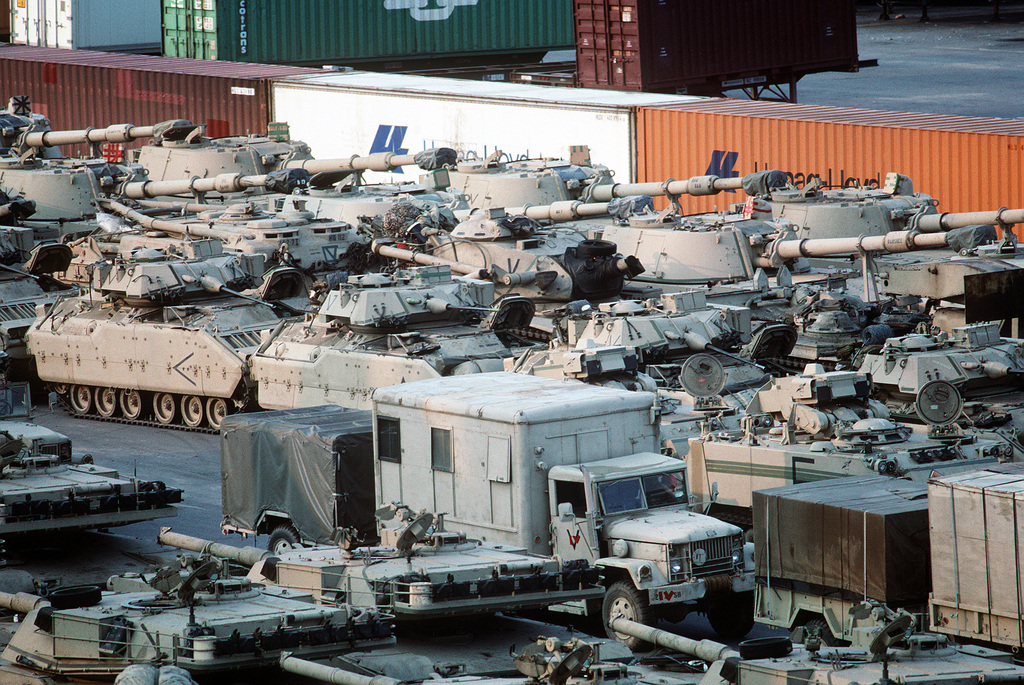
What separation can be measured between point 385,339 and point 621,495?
30.2 ft

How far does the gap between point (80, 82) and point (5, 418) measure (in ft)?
97.3

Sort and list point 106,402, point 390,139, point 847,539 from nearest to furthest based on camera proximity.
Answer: point 847,539 < point 106,402 < point 390,139

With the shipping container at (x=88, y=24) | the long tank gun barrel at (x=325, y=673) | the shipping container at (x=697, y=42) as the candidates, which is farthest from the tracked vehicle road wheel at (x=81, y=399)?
the shipping container at (x=88, y=24)

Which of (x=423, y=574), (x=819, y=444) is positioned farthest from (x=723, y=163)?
(x=423, y=574)

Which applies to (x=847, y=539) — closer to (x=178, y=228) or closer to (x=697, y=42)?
(x=178, y=228)

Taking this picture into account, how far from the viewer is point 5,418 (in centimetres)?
2217

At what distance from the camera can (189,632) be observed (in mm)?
12258

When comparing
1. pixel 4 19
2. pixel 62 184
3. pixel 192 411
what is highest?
pixel 4 19

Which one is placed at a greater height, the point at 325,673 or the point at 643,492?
the point at 643,492

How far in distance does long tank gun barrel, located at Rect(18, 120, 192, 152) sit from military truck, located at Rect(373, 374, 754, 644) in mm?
23465

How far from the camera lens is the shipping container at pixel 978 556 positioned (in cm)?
1397

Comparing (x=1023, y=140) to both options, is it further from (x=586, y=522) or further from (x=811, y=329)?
(x=586, y=522)

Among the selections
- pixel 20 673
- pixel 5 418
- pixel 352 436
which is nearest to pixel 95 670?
pixel 20 673

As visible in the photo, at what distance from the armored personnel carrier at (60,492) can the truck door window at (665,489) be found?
19.4ft
